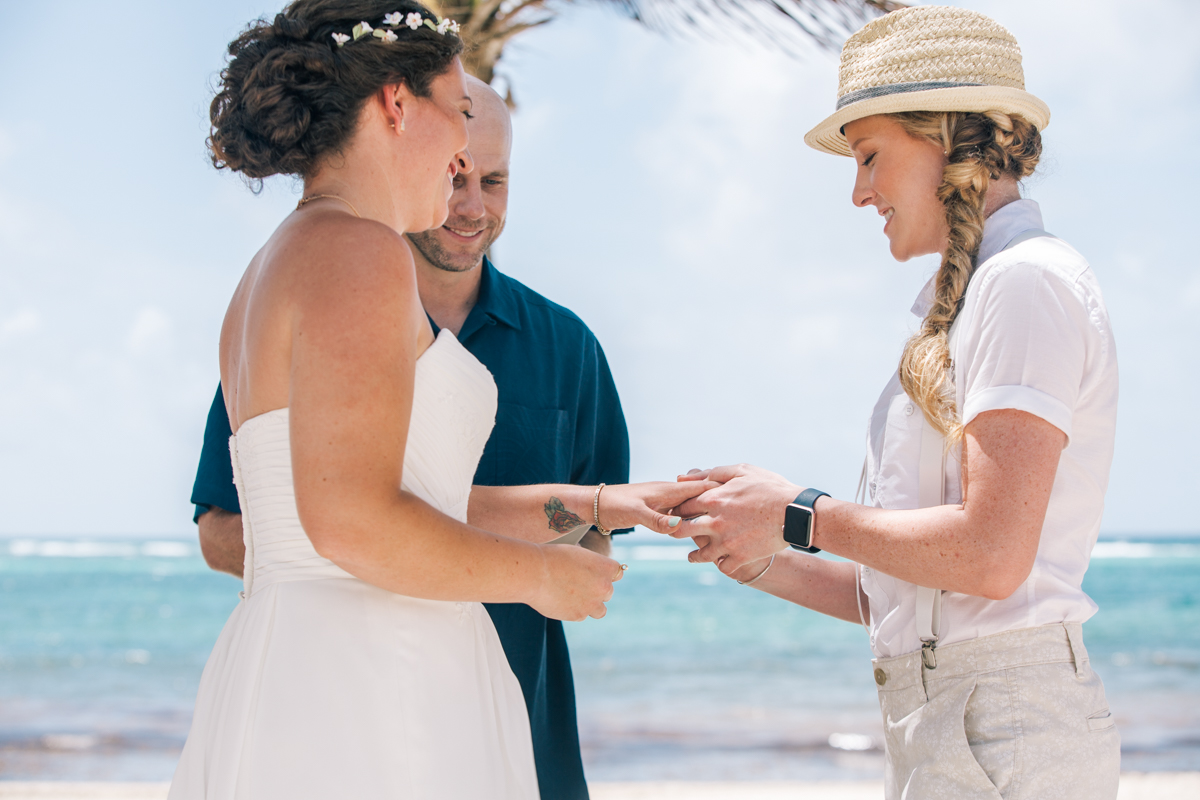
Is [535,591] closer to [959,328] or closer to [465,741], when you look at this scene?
[465,741]

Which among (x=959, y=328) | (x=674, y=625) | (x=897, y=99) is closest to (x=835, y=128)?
(x=897, y=99)

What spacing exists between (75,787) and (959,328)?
715cm

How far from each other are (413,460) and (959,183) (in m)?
1.31

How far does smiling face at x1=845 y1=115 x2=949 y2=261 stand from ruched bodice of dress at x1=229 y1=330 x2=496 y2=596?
1.02m

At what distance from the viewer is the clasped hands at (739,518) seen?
2143 millimetres

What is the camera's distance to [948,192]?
2008 millimetres

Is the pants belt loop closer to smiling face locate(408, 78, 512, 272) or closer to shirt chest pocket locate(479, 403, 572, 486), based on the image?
shirt chest pocket locate(479, 403, 572, 486)

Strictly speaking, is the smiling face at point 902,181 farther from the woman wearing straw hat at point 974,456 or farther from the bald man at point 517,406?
the bald man at point 517,406

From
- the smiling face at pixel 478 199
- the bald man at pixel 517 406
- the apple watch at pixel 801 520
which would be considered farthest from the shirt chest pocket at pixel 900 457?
the smiling face at pixel 478 199

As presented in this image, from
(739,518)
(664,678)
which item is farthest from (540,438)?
(664,678)

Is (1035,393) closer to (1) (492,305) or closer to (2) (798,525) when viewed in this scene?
(2) (798,525)

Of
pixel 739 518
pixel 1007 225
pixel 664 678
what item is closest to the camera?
pixel 1007 225

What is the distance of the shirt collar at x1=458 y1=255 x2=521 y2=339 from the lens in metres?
2.73

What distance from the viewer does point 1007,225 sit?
191cm
